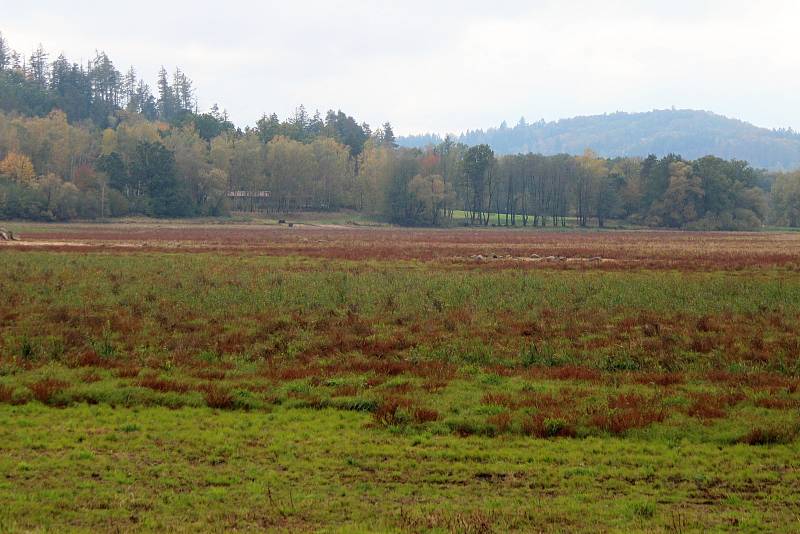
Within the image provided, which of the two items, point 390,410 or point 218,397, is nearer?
point 390,410

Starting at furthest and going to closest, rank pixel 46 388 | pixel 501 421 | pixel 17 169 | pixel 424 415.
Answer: pixel 17 169 < pixel 46 388 < pixel 424 415 < pixel 501 421

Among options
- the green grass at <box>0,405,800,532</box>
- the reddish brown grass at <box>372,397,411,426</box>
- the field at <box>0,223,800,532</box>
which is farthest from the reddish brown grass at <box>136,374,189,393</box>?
the reddish brown grass at <box>372,397,411,426</box>

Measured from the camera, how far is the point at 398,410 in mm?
12211

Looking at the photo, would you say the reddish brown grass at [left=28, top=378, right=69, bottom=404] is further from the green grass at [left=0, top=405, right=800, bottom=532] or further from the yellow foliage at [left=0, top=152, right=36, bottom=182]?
the yellow foliage at [left=0, top=152, right=36, bottom=182]

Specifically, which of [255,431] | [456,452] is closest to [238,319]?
[255,431]

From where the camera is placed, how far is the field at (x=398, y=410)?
27.1 ft

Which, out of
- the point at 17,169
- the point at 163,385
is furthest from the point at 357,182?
the point at 163,385

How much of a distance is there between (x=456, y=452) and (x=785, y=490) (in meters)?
4.12

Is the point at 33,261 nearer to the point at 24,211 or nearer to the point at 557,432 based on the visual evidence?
the point at 557,432

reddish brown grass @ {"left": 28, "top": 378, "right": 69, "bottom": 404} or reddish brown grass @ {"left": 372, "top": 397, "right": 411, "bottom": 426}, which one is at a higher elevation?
reddish brown grass @ {"left": 28, "top": 378, "right": 69, "bottom": 404}

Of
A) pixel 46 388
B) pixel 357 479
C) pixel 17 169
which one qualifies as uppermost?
pixel 17 169

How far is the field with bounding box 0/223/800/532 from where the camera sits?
27.1 feet

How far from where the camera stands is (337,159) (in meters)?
150

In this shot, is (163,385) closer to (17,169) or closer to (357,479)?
(357,479)
